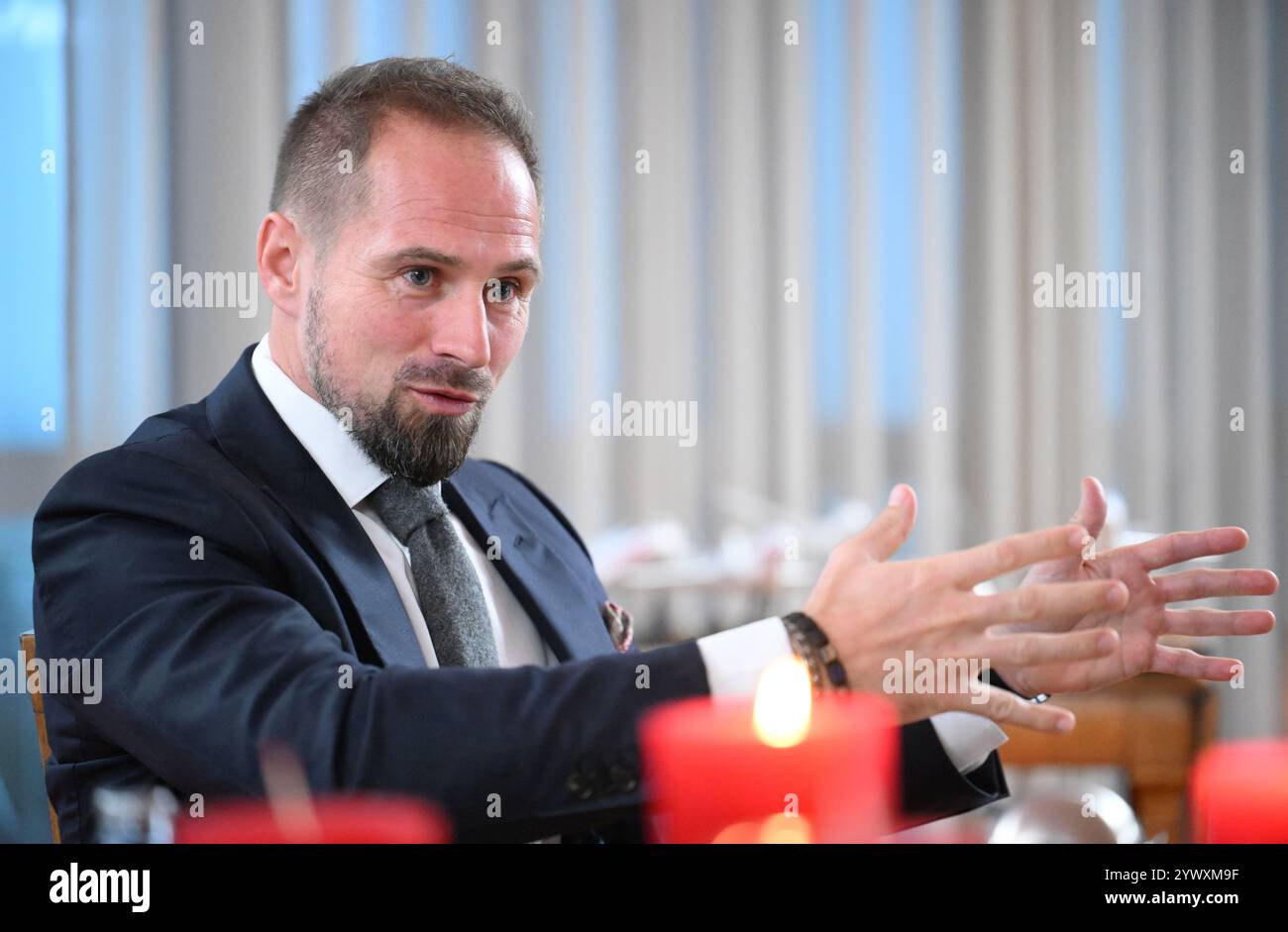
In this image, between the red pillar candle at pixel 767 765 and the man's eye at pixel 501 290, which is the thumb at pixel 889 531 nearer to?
the red pillar candle at pixel 767 765

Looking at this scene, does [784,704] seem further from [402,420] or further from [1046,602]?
[402,420]

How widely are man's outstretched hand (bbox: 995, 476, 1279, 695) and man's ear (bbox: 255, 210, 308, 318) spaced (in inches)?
26.6

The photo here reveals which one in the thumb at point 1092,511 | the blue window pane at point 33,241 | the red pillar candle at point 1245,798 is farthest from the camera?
the blue window pane at point 33,241

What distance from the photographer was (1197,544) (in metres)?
0.80

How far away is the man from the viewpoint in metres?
0.69

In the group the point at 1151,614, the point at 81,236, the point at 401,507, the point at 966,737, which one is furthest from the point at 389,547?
the point at 81,236

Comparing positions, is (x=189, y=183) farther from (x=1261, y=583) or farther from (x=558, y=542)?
(x=1261, y=583)

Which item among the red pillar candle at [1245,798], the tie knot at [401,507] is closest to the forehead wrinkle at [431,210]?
the tie knot at [401,507]

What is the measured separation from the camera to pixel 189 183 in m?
2.02

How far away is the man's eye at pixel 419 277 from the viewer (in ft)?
3.11

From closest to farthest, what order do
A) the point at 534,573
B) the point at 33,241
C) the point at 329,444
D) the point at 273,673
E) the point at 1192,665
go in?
the point at 273,673 → the point at 1192,665 → the point at 329,444 → the point at 534,573 → the point at 33,241

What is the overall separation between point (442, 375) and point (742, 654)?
404 mm

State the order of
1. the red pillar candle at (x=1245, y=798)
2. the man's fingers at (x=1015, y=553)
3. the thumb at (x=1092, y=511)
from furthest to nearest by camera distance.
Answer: the thumb at (x=1092, y=511) → the red pillar candle at (x=1245, y=798) → the man's fingers at (x=1015, y=553)
